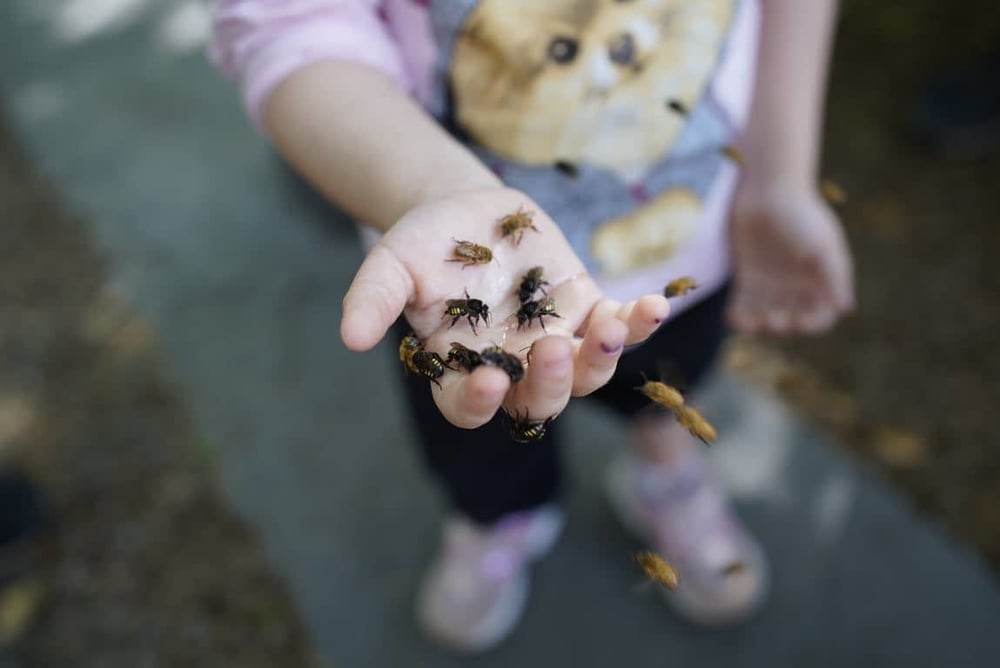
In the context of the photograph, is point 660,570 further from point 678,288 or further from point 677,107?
point 677,107

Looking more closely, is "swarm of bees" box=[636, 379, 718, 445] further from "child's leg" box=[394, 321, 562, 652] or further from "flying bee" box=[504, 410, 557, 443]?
"child's leg" box=[394, 321, 562, 652]

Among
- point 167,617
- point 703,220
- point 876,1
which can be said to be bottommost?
point 167,617

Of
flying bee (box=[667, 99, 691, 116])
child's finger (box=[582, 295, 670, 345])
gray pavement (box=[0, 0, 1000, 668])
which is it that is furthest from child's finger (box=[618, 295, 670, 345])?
gray pavement (box=[0, 0, 1000, 668])

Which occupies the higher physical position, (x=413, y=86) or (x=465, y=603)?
(x=413, y=86)

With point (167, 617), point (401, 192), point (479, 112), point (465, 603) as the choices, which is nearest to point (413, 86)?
point (479, 112)

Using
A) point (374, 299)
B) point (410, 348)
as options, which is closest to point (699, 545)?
point (410, 348)

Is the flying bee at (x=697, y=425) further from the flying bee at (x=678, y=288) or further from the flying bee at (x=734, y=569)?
the flying bee at (x=734, y=569)

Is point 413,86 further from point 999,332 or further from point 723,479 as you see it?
point 999,332

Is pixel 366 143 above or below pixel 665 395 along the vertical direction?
above
